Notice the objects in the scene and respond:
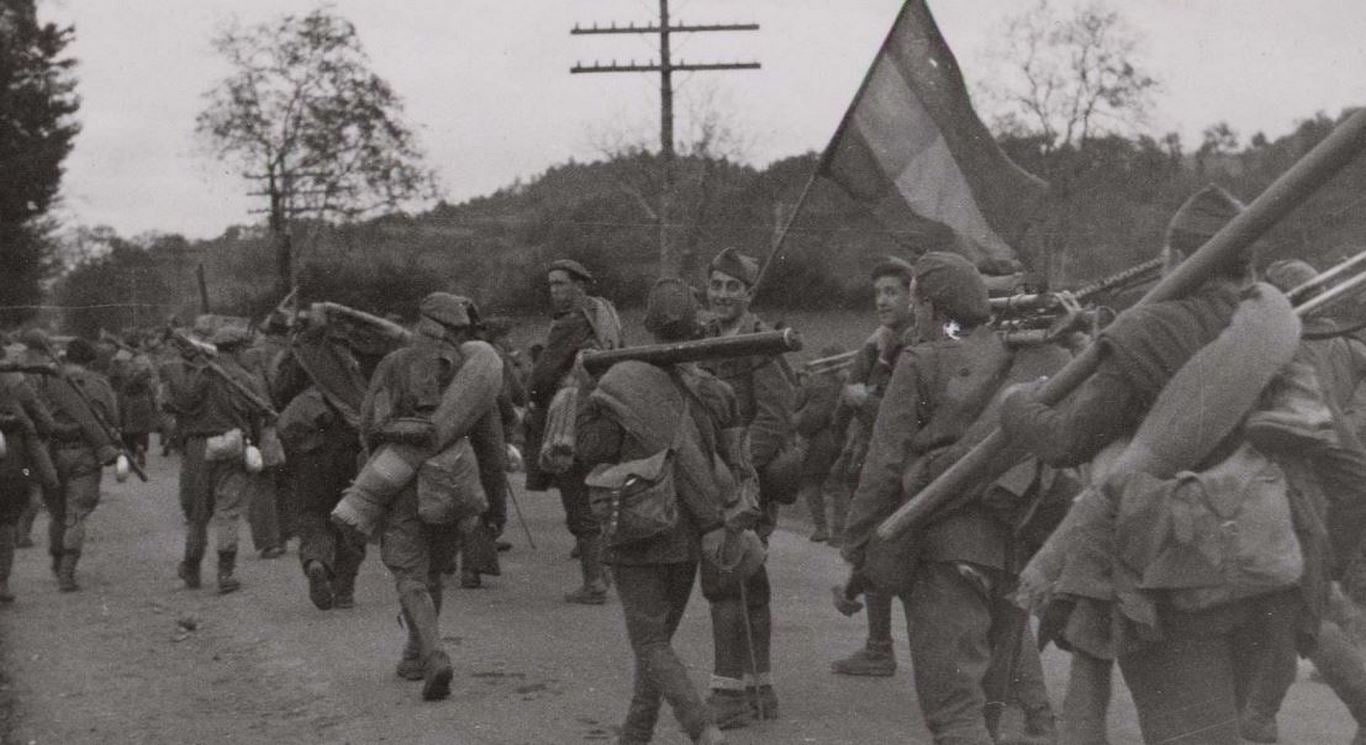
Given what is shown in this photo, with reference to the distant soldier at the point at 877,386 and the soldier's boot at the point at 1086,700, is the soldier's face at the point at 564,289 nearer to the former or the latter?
the distant soldier at the point at 877,386

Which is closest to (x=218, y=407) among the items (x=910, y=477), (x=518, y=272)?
(x=910, y=477)

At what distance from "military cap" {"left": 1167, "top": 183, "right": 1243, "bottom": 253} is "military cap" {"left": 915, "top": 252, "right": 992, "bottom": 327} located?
4.36ft

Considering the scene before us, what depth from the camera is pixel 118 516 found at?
18641 mm

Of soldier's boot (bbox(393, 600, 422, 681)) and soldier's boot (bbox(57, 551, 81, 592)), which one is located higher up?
soldier's boot (bbox(393, 600, 422, 681))

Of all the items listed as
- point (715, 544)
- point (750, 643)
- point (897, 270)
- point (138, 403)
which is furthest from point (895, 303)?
point (138, 403)

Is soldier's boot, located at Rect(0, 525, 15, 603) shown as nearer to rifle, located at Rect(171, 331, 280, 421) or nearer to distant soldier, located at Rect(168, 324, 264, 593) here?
distant soldier, located at Rect(168, 324, 264, 593)

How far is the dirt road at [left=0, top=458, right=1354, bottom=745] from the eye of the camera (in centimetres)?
729

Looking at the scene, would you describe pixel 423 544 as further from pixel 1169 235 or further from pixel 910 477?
pixel 1169 235

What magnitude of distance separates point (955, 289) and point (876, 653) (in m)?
2.94

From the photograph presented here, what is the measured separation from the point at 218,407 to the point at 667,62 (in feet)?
80.3

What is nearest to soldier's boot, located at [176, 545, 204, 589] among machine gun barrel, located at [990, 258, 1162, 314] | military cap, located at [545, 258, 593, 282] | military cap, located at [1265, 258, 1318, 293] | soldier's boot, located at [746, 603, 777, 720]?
military cap, located at [545, 258, 593, 282]

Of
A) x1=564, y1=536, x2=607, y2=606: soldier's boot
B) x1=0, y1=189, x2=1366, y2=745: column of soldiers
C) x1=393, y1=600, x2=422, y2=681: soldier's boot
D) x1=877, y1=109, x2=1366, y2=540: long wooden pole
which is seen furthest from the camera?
x1=564, y1=536, x2=607, y2=606: soldier's boot

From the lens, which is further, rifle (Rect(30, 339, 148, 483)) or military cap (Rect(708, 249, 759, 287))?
rifle (Rect(30, 339, 148, 483))

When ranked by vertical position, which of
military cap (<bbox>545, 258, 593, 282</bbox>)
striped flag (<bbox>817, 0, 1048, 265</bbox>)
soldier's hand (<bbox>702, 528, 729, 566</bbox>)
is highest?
striped flag (<bbox>817, 0, 1048, 265</bbox>)
